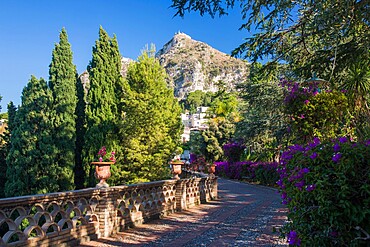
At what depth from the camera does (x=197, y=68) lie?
161m

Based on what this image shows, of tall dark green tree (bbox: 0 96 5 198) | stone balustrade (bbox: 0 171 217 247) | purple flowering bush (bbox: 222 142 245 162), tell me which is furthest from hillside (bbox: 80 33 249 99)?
stone balustrade (bbox: 0 171 217 247)

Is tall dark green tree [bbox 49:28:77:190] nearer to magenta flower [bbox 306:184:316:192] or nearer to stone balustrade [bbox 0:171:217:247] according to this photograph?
stone balustrade [bbox 0:171:217:247]

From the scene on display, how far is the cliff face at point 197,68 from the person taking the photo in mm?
159375

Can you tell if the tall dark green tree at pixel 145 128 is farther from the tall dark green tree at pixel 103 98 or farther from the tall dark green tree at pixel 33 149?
the tall dark green tree at pixel 33 149

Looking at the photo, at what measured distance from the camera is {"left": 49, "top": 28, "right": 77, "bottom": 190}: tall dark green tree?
619 inches

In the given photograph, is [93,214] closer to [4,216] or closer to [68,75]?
[4,216]

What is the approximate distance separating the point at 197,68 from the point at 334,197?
525 feet

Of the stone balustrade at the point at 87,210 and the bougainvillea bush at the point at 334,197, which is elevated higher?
the bougainvillea bush at the point at 334,197

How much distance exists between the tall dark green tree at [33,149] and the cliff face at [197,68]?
445 feet

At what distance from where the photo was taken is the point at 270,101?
1505cm

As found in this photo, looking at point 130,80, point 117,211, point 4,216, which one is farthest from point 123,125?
point 4,216

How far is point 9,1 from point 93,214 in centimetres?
1043

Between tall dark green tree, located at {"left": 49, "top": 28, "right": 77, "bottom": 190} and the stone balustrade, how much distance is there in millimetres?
6923

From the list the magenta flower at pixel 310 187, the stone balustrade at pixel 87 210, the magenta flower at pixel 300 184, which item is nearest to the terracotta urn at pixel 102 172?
the stone balustrade at pixel 87 210
